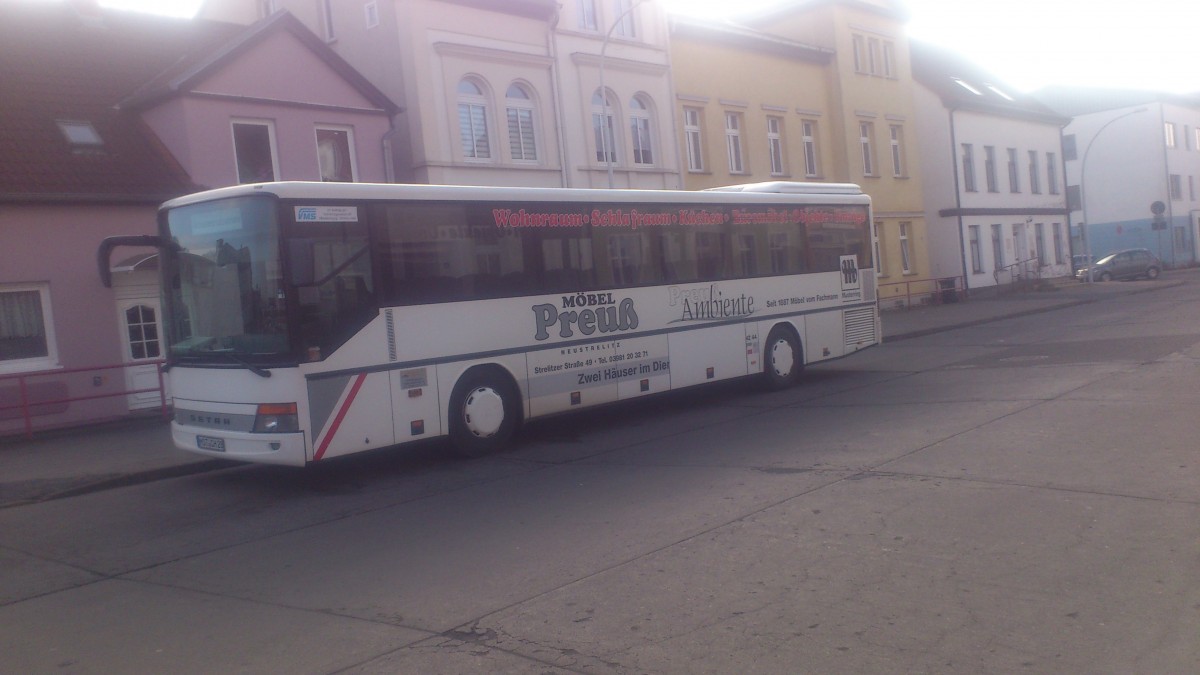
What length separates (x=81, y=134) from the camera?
18250 mm

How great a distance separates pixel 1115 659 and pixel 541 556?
3793 millimetres

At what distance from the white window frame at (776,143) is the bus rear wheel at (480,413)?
77.3 ft

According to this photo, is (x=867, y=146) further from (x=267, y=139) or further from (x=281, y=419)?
(x=281, y=419)

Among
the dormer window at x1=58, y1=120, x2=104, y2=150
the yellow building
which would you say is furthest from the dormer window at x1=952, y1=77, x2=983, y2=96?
the dormer window at x1=58, y1=120, x2=104, y2=150

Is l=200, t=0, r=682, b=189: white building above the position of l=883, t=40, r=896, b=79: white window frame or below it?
below

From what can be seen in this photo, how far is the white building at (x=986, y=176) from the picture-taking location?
43.7 m

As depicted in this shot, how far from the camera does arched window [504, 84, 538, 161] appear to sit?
24422mm

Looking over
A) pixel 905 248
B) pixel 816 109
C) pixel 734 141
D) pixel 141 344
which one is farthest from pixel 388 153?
pixel 905 248

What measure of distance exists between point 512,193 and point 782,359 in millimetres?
6304

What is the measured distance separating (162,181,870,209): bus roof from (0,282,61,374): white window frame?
7.02m

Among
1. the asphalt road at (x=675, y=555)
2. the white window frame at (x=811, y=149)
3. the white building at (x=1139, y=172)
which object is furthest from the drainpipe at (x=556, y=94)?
the white building at (x=1139, y=172)

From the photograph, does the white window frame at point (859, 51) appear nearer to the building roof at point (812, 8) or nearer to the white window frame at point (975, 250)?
the building roof at point (812, 8)

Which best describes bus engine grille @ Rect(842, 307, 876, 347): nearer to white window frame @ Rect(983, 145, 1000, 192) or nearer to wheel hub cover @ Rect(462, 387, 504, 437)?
wheel hub cover @ Rect(462, 387, 504, 437)

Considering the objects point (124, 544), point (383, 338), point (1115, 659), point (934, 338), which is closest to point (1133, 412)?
point (1115, 659)
